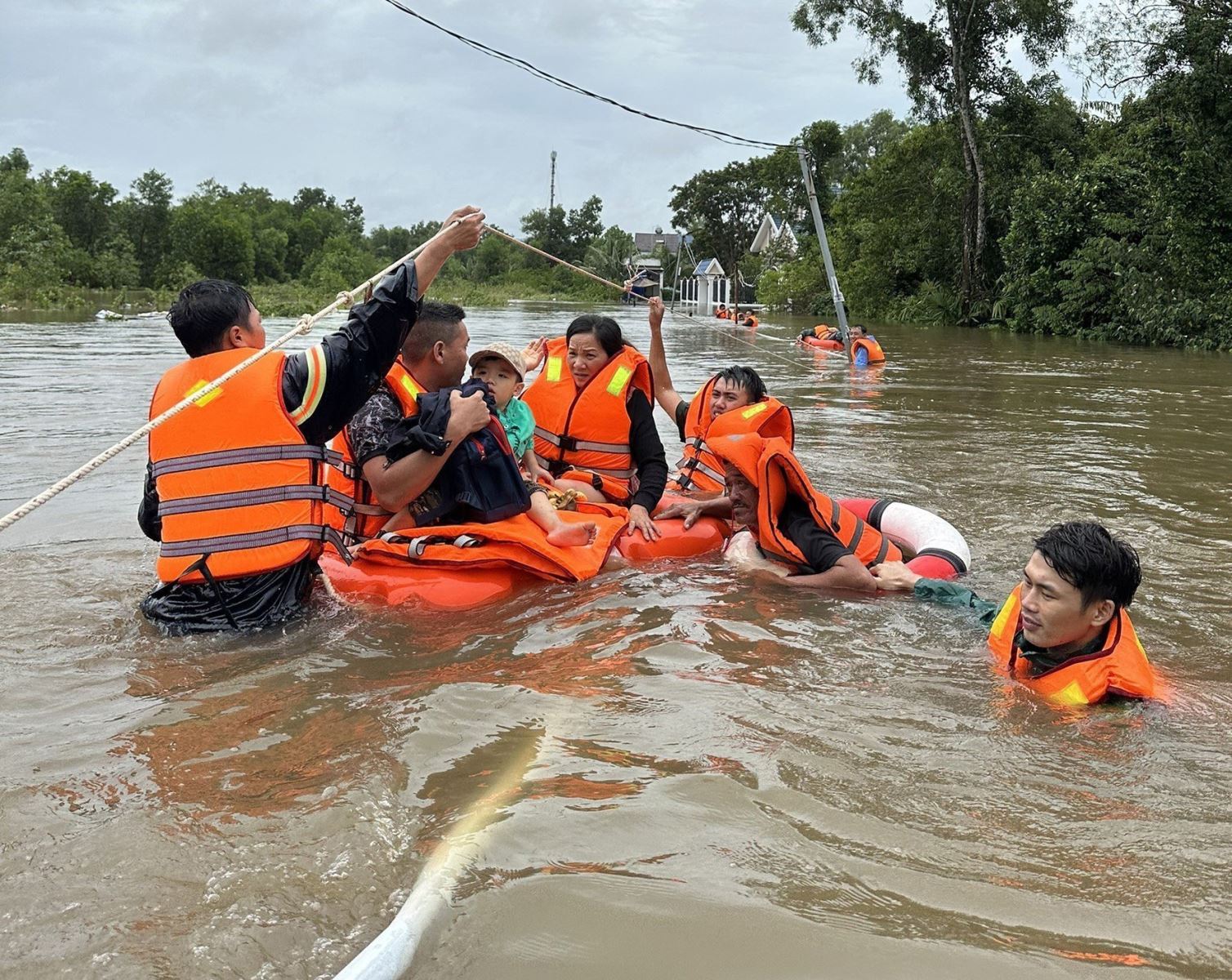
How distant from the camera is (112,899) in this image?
225cm

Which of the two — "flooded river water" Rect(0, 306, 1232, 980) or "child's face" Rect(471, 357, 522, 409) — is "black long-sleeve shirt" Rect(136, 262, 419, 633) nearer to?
"flooded river water" Rect(0, 306, 1232, 980)

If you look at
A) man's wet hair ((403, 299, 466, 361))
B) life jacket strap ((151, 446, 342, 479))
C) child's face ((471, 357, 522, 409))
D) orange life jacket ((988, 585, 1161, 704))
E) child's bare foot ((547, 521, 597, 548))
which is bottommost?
orange life jacket ((988, 585, 1161, 704))

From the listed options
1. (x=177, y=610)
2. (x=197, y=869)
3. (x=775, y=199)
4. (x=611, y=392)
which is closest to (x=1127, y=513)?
(x=611, y=392)

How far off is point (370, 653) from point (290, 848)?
1519 mm

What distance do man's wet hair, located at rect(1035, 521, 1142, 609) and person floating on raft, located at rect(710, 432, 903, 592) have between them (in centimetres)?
137

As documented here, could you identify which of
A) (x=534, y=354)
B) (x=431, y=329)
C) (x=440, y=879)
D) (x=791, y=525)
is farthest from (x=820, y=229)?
(x=440, y=879)

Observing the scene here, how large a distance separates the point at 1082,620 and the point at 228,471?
2926 millimetres

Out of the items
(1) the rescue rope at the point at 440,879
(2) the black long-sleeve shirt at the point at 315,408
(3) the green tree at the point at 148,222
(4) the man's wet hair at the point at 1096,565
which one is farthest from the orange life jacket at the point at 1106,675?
(3) the green tree at the point at 148,222

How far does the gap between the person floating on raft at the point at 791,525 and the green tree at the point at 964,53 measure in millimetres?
27453

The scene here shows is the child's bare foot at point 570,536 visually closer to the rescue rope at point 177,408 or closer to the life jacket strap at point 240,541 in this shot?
the life jacket strap at point 240,541

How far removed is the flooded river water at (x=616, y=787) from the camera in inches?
83.8

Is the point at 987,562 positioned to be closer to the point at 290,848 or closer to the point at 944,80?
the point at 290,848

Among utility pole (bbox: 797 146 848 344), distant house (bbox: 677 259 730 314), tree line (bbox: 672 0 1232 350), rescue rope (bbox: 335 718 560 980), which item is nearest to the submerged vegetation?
tree line (bbox: 672 0 1232 350)

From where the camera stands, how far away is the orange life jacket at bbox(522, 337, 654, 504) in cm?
598
